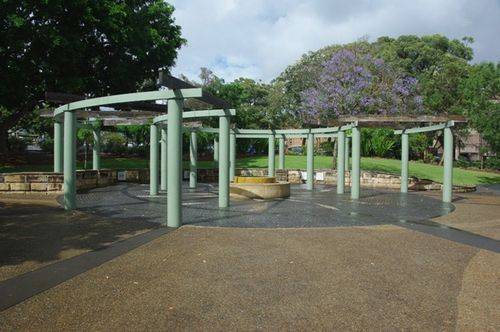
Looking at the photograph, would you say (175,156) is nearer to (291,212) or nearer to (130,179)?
(291,212)

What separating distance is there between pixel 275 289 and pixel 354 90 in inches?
1004

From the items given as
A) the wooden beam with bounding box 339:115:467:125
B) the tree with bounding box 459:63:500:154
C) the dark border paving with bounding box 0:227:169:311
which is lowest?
the dark border paving with bounding box 0:227:169:311

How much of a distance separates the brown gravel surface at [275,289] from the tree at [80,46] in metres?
14.5

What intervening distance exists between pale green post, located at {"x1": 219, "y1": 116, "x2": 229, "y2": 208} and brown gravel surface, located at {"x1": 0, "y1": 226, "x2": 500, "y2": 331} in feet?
14.0

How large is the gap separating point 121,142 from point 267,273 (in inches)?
1566

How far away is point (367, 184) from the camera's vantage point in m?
23.3

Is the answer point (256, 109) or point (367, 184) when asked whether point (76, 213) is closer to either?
point (367, 184)

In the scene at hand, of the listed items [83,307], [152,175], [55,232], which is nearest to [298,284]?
[83,307]

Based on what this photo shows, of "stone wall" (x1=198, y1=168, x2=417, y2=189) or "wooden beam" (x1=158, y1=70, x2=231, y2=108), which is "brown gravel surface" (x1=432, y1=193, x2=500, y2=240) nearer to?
"wooden beam" (x1=158, y1=70, x2=231, y2=108)

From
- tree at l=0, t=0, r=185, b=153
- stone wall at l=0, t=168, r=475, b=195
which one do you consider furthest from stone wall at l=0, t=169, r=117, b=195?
tree at l=0, t=0, r=185, b=153

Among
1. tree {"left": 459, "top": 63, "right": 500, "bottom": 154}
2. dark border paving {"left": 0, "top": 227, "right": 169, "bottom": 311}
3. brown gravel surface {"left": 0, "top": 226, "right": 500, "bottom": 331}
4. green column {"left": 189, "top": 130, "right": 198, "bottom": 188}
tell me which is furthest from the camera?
tree {"left": 459, "top": 63, "right": 500, "bottom": 154}

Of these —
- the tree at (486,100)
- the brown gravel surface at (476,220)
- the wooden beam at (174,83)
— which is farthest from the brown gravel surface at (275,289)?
the tree at (486,100)

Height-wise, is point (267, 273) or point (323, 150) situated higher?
point (323, 150)

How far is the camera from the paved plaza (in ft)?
13.3
